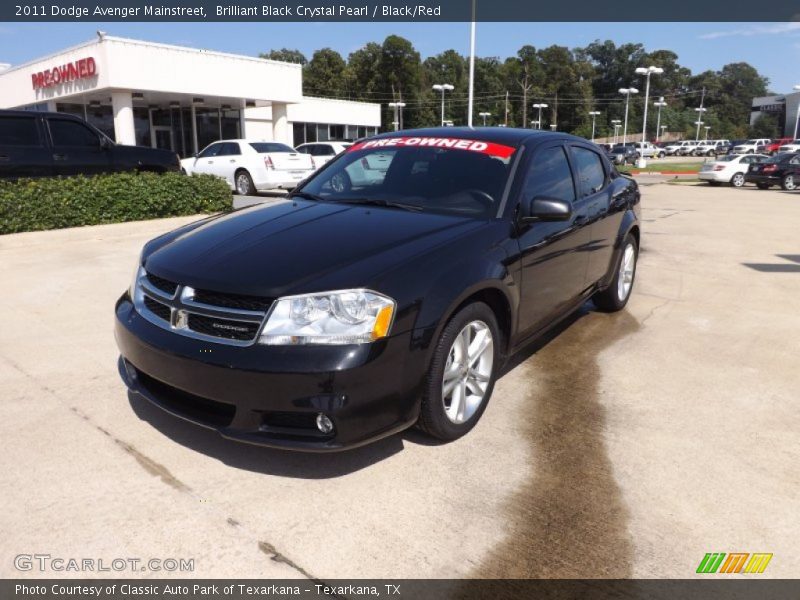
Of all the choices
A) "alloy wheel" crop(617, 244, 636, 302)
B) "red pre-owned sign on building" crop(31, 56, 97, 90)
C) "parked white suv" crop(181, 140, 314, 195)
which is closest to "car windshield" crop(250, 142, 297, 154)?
"parked white suv" crop(181, 140, 314, 195)

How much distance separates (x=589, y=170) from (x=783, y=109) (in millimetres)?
112909

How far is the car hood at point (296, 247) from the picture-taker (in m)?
2.81

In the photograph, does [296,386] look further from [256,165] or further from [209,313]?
[256,165]

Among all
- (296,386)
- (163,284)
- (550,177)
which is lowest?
(296,386)

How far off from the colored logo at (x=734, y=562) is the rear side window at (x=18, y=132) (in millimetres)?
11120

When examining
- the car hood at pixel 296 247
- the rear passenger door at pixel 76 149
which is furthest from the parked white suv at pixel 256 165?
the car hood at pixel 296 247

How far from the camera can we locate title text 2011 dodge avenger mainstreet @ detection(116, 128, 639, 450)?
8.73 feet

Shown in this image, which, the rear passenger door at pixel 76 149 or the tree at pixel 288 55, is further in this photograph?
the tree at pixel 288 55

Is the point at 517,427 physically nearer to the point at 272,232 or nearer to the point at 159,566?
the point at 272,232

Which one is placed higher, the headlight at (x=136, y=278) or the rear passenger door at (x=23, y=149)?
the rear passenger door at (x=23, y=149)

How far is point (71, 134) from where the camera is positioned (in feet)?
34.8

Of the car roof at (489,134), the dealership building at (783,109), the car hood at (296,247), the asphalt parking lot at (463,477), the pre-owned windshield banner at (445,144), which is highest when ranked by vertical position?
the dealership building at (783,109)

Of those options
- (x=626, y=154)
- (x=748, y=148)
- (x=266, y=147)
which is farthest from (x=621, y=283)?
(x=748, y=148)

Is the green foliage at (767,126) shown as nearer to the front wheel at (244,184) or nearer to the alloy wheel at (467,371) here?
the front wheel at (244,184)
